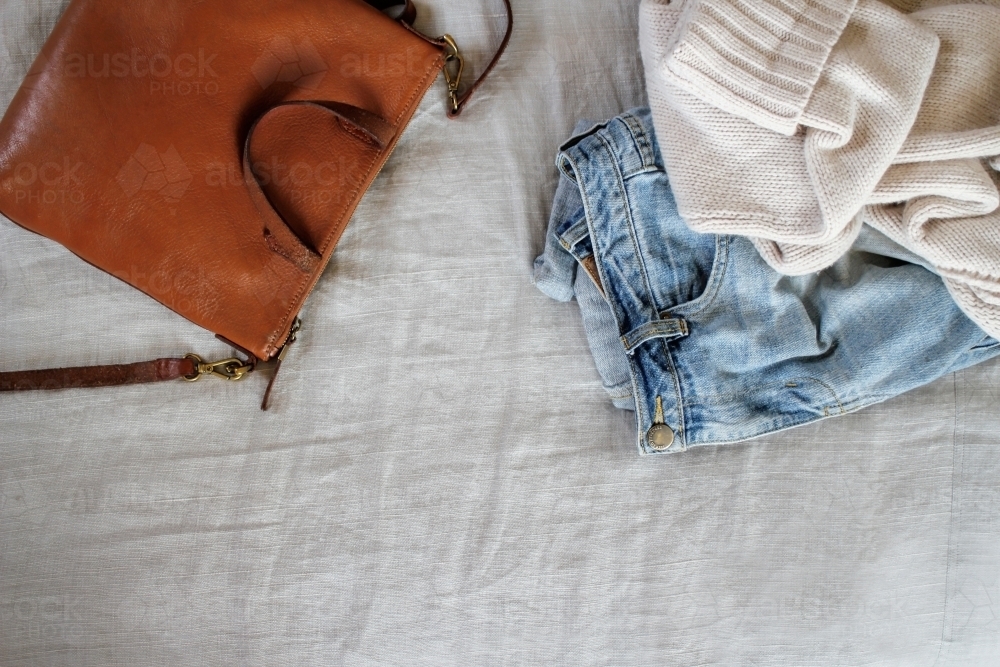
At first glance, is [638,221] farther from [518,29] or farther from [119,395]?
[119,395]

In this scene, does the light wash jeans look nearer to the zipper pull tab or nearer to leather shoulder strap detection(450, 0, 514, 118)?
leather shoulder strap detection(450, 0, 514, 118)

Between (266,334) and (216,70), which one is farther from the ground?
(216,70)

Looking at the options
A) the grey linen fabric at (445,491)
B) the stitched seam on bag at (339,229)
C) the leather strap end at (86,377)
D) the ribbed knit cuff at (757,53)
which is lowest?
the grey linen fabric at (445,491)

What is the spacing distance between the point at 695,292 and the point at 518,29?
0.36 meters

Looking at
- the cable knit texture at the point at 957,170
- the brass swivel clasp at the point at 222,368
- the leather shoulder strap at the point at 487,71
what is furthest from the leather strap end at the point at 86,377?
the cable knit texture at the point at 957,170

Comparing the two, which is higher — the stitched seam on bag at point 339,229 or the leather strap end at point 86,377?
the stitched seam on bag at point 339,229

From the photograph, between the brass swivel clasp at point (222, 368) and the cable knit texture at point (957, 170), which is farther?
the brass swivel clasp at point (222, 368)

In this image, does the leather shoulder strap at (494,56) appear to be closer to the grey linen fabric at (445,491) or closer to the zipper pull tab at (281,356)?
the grey linen fabric at (445,491)

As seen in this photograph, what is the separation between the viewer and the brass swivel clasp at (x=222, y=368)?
28.5 inches

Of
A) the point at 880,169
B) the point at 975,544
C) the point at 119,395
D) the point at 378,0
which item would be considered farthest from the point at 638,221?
the point at 119,395

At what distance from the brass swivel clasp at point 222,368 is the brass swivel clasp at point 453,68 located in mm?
366

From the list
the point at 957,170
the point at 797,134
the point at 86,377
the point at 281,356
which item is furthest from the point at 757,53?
the point at 86,377

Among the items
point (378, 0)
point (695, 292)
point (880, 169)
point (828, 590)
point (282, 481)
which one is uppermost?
point (378, 0)

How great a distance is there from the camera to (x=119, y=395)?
736mm
